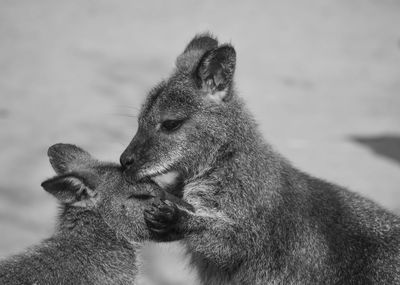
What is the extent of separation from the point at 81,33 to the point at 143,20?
1136mm

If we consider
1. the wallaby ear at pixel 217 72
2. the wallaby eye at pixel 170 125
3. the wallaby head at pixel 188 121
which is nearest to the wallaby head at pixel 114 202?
the wallaby head at pixel 188 121

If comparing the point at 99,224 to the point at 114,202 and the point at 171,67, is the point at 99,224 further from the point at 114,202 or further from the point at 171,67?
the point at 171,67

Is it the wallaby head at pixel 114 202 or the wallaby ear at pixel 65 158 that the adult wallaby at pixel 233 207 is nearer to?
the wallaby head at pixel 114 202

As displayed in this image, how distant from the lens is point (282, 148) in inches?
423

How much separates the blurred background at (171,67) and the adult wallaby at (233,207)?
2949mm

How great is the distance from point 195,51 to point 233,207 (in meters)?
1.30

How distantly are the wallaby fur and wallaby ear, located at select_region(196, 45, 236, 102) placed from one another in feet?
2.53

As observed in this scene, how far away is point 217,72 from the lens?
5855mm

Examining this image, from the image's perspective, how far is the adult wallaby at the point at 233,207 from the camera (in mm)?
5625

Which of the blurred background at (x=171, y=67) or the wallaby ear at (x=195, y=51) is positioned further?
the blurred background at (x=171, y=67)

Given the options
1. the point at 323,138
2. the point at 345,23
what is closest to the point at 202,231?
the point at 323,138

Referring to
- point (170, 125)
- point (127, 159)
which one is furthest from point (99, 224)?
point (170, 125)

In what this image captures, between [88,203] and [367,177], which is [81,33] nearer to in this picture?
[367,177]

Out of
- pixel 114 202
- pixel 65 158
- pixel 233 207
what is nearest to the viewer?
pixel 233 207
